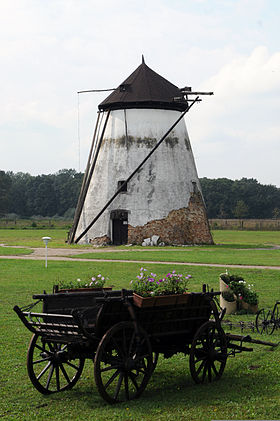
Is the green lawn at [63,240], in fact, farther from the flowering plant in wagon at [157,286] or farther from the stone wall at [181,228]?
the flowering plant in wagon at [157,286]

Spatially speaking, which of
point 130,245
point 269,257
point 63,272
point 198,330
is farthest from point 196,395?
point 130,245

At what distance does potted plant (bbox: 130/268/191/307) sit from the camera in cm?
822

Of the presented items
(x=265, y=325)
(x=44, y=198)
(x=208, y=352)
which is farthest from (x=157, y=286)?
(x=44, y=198)

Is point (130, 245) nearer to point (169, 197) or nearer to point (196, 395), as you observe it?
point (169, 197)

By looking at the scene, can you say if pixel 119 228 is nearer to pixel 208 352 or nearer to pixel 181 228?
pixel 181 228

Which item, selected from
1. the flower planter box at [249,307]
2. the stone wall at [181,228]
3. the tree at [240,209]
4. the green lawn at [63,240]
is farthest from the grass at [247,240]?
the tree at [240,209]

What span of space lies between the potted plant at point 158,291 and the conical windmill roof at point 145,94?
136 feet

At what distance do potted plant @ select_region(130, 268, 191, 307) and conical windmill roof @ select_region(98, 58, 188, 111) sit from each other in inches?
1628

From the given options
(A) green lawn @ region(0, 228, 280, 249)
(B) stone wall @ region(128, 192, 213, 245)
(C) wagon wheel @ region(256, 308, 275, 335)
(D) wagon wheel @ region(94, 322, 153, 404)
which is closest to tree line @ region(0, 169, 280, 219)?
(A) green lawn @ region(0, 228, 280, 249)

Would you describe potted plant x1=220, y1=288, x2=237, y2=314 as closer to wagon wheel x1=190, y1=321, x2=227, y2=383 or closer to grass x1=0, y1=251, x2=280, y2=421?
grass x1=0, y1=251, x2=280, y2=421

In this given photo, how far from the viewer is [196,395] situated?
8.30m

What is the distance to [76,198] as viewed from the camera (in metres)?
146

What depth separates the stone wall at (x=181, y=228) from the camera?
1873 inches

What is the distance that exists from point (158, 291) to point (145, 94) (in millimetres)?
42259
